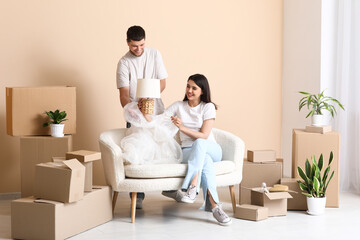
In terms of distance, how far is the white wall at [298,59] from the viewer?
5.22 metres

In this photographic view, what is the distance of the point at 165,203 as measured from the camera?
4.61 m

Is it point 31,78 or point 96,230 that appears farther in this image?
point 31,78

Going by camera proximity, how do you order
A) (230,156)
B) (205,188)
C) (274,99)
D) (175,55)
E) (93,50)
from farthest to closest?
(274,99) < (175,55) < (93,50) < (230,156) < (205,188)

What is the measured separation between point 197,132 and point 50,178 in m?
1.19

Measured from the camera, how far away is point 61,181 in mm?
3473

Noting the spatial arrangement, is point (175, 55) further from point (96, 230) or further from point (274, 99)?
point (96, 230)

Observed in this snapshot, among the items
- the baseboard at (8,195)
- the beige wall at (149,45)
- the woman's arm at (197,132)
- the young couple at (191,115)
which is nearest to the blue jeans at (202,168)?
the young couple at (191,115)

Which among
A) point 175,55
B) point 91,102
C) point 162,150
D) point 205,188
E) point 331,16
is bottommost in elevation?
point 205,188

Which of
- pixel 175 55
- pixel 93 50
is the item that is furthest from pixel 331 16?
pixel 93 50

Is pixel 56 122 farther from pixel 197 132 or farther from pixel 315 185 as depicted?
pixel 315 185

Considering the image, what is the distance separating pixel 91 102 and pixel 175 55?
0.94 m

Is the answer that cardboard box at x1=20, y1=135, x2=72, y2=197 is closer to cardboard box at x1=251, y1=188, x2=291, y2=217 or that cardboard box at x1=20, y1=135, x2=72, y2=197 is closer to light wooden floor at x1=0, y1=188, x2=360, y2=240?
light wooden floor at x1=0, y1=188, x2=360, y2=240

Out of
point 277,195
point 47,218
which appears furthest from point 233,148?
point 47,218

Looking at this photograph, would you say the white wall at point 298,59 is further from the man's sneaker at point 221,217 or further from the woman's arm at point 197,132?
the man's sneaker at point 221,217
